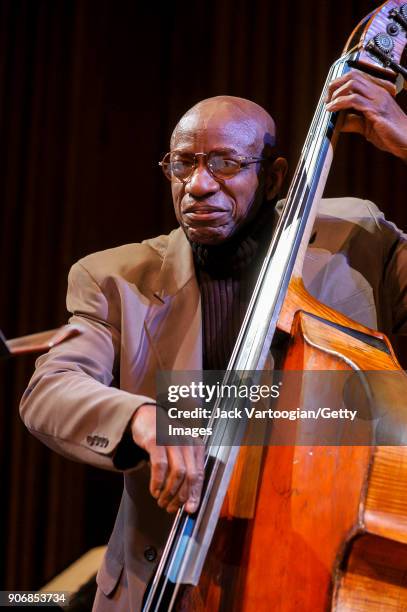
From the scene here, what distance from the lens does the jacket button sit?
1.15 metres

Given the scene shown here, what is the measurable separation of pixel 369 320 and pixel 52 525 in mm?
1640

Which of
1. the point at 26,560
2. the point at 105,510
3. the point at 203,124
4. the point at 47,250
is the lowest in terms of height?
the point at 26,560

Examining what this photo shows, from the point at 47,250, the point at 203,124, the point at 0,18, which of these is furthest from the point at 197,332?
the point at 0,18

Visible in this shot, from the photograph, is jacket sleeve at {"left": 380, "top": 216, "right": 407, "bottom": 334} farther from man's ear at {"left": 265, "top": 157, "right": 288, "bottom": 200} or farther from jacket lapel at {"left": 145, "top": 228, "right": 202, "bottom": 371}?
jacket lapel at {"left": 145, "top": 228, "right": 202, "bottom": 371}

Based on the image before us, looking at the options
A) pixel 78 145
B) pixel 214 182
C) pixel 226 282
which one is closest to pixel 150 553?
pixel 226 282

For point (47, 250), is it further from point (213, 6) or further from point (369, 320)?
point (369, 320)

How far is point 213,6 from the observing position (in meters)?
2.48

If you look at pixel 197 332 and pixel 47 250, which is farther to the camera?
pixel 47 250

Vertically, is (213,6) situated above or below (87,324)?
above

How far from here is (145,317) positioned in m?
1.26

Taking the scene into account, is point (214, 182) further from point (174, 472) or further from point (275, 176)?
point (174, 472)

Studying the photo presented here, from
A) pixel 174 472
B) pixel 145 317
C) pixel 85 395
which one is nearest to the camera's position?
pixel 174 472

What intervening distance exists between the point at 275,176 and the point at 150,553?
26.0 inches

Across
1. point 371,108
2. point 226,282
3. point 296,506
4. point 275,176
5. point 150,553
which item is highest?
point 371,108
